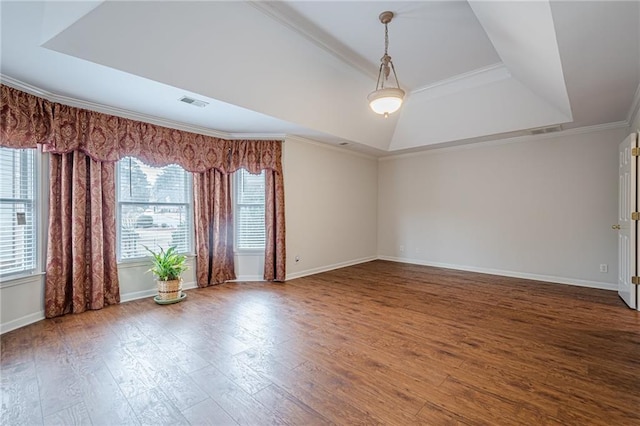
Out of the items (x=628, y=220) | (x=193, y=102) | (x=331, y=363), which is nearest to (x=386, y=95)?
(x=193, y=102)

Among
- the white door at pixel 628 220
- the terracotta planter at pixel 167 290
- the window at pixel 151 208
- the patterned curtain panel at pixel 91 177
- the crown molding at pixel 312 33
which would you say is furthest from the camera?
the window at pixel 151 208

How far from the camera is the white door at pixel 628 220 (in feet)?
11.6

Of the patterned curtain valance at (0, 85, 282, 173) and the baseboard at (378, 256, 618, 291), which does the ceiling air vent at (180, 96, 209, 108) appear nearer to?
the patterned curtain valance at (0, 85, 282, 173)

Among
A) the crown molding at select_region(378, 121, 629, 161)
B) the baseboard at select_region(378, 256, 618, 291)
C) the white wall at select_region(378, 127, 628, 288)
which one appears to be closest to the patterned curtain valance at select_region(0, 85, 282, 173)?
the crown molding at select_region(378, 121, 629, 161)

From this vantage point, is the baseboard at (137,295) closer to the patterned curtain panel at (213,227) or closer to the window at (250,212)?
the patterned curtain panel at (213,227)

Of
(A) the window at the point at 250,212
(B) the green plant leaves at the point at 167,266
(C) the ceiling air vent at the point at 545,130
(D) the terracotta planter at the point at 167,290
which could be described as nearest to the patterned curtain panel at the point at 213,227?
(A) the window at the point at 250,212

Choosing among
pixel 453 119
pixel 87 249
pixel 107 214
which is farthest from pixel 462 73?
pixel 87 249

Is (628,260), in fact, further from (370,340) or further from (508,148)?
(370,340)

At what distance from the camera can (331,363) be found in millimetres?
2414

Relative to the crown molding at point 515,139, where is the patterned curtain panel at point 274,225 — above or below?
below

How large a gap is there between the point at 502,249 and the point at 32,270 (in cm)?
722

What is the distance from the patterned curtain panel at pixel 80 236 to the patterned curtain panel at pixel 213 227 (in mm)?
1162

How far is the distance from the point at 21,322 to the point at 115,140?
2324mm

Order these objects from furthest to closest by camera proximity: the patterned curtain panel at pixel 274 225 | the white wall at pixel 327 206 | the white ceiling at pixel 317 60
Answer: the white wall at pixel 327 206, the patterned curtain panel at pixel 274 225, the white ceiling at pixel 317 60
